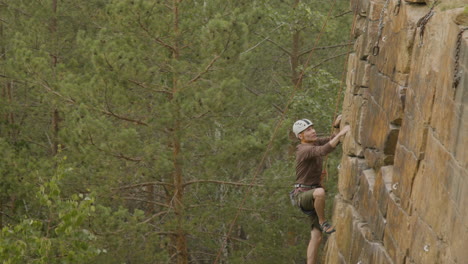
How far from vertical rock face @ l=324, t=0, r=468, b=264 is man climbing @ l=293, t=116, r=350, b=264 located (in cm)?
26

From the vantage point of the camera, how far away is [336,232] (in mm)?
8883

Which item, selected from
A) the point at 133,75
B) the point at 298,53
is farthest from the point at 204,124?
the point at 298,53

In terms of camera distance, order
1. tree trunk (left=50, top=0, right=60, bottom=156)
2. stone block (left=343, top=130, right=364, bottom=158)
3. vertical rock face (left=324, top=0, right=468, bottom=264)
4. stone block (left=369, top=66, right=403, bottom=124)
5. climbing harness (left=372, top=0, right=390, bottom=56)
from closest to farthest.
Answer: vertical rock face (left=324, top=0, right=468, bottom=264)
stone block (left=369, top=66, right=403, bottom=124)
climbing harness (left=372, top=0, right=390, bottom=56)
stone block (left=343, top=130, right=364, bottom=158)
tree trunk (left=50, top=0, right=60, bottom=156)

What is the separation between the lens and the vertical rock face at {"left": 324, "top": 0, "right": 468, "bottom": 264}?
4.95m

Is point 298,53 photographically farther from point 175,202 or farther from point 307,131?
point 307,131

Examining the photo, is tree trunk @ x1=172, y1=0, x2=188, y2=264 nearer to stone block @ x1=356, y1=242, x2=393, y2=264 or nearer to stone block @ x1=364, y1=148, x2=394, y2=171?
stone block @ x1=364, y1=148, x2=394, y2=171

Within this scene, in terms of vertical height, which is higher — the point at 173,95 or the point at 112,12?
the point at 112,12

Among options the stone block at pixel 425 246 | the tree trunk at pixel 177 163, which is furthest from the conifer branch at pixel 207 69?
the stone block at pixel 425 246

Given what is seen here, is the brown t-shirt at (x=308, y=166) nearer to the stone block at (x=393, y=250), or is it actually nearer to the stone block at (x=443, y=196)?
the stone block at (x=393, y=250)

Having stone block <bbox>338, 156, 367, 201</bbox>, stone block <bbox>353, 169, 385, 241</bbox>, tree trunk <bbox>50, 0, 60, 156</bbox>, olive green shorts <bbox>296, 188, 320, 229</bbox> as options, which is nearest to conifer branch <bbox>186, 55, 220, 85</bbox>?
stone block <bbox>338, 156, 367, 201</bbox>

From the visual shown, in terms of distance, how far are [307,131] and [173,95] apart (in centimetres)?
644

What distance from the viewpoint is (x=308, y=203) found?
8500 mm

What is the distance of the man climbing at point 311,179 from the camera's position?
27.1 ft

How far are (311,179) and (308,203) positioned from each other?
0.27 metres
